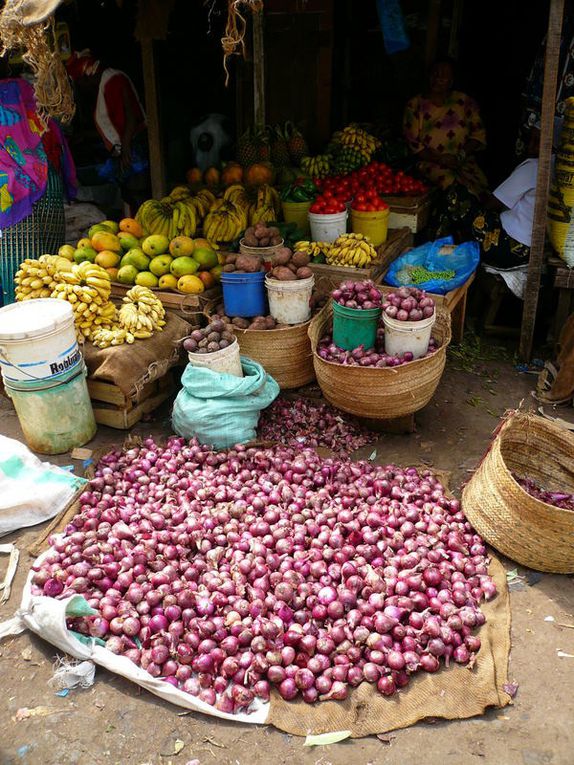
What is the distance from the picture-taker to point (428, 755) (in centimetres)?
238

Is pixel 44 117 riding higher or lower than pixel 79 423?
higher

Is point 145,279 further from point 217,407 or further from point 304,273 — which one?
point 217,407

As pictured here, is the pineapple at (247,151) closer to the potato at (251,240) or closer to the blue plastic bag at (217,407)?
the potato at (251,240)

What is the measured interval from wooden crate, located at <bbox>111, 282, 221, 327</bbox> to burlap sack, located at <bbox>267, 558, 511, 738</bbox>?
2.96 m

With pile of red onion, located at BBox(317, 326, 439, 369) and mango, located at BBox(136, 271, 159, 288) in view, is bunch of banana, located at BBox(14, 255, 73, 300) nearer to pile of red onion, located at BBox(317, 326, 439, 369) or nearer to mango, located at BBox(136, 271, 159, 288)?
mango, located at BBox(136, 271, 159, 288)

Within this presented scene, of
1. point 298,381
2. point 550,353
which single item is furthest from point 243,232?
point 550,353

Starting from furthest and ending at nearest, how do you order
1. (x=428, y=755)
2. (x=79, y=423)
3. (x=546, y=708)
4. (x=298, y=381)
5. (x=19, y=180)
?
(x=19, y=180) → (x=298, y=381) → (x=79, y=423) → (x=546, y=708) → (x=428, y=755)

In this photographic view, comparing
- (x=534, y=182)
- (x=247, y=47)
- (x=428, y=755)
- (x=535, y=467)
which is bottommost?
(x=428, y=755)

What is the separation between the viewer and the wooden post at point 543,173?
14.2ft

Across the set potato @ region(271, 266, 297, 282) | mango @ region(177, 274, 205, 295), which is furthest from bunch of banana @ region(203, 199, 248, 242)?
potato @ region(271, 266, 297, 282)

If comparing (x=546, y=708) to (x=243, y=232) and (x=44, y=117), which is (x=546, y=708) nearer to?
(x=243, y=232)

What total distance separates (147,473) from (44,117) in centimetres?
303

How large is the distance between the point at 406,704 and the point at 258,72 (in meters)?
6.43

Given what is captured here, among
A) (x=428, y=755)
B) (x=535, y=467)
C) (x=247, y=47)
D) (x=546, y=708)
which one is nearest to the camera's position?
(x=428, y=755)
